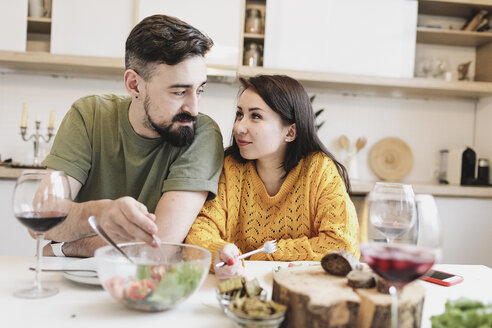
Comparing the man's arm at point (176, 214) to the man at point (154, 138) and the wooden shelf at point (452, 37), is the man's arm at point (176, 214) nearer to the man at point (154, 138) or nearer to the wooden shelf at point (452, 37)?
the man at point (154, 138)

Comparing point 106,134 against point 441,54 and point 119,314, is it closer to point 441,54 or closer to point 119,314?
point 119,314

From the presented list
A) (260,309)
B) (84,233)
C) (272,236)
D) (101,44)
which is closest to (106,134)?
(84,233)

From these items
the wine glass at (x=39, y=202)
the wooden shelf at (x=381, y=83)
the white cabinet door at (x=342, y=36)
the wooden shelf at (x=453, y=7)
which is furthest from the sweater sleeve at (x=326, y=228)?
the wooden shelf at (x=453, y=7)

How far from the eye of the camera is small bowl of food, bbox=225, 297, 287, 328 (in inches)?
25.1

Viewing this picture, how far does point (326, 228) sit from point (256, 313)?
0.71 meters

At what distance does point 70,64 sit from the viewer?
285cm

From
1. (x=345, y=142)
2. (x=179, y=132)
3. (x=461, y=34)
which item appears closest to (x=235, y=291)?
(x=179, y=132)

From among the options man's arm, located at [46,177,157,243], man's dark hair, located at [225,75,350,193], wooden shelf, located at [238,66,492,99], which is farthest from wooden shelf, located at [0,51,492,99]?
man's arm, located at [46,177,157,243]

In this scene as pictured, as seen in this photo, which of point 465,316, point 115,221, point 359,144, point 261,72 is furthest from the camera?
point 359,144

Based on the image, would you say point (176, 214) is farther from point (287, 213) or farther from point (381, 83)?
point (381, 83)

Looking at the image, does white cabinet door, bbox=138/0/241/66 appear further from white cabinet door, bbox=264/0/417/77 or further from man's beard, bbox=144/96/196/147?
man's beard, bbox=144/96/196/147

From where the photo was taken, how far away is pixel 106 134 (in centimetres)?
147

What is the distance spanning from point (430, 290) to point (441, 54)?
3016 mm

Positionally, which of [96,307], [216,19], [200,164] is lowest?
[96,307]
